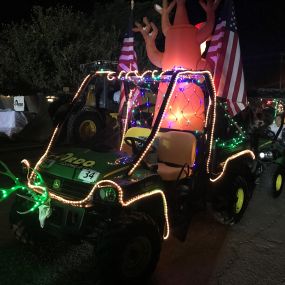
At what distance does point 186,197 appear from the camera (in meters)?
4.35

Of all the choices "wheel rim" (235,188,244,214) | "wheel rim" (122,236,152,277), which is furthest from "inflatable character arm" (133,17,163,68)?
"wheel rim" (122,236,152,277)

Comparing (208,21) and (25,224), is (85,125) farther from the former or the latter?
(25,224)

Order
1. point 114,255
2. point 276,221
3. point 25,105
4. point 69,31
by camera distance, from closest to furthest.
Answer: point 114,255 → point 276,221 → point 25,105 → point 69,31

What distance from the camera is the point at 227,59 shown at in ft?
21.4

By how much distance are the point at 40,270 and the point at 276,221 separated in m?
3.62

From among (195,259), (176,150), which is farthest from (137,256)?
(176,150)

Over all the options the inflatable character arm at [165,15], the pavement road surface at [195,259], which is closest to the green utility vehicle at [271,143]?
the pavement road surface at [195,259]

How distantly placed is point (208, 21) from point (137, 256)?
4624mm

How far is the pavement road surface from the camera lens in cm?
385

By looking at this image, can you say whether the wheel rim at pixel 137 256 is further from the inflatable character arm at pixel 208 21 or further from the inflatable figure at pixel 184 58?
Result: the inflatable character arm at pixel 208 21

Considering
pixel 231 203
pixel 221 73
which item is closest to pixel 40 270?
pixel 231 203

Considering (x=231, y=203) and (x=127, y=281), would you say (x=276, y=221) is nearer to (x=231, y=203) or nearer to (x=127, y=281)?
(x=231, y=203)

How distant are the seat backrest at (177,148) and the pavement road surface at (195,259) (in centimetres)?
105

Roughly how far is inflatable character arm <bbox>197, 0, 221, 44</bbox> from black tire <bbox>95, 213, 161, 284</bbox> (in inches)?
164
